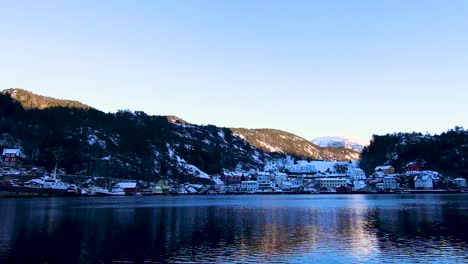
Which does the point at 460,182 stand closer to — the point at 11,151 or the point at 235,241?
the point at 235,241

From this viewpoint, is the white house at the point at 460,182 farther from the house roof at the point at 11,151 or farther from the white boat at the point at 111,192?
the house roof at the point at 11,151

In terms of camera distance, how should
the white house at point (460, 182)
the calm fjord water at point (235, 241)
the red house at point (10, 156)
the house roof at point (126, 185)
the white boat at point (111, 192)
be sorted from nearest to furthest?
the calm fjord water at point (235, 241) → the white boat at point (111, 192) → the red house at point (10, 156) → the house roof at point (126, 185) → the white house at point (460, 182)

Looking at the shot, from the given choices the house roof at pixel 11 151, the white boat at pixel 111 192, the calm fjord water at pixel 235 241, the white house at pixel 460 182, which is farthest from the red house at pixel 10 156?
the white house at pixel 460 182

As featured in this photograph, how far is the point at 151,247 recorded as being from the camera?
117 feet

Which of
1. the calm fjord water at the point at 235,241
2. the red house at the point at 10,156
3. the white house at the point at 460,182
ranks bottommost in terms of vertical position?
the calm fjord water at the point at 235,241

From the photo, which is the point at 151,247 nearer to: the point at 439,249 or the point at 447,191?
the point at 439,249

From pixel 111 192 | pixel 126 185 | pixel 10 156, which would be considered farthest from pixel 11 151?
pixel 126 185

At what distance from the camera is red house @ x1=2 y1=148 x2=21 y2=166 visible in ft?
548

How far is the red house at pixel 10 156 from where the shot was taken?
167m

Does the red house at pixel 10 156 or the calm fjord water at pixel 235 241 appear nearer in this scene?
the calm fjord water at pixel 235 241

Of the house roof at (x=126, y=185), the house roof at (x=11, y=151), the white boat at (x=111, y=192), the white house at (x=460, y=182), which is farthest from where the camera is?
the white house at (x=460, y=182)

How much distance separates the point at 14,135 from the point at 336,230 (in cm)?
18653

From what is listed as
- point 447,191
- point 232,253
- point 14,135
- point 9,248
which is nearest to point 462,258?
point 232,253

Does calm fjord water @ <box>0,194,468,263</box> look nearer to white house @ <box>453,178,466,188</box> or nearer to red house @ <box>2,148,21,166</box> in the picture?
red house @ <box>2,148,21,166</box>
